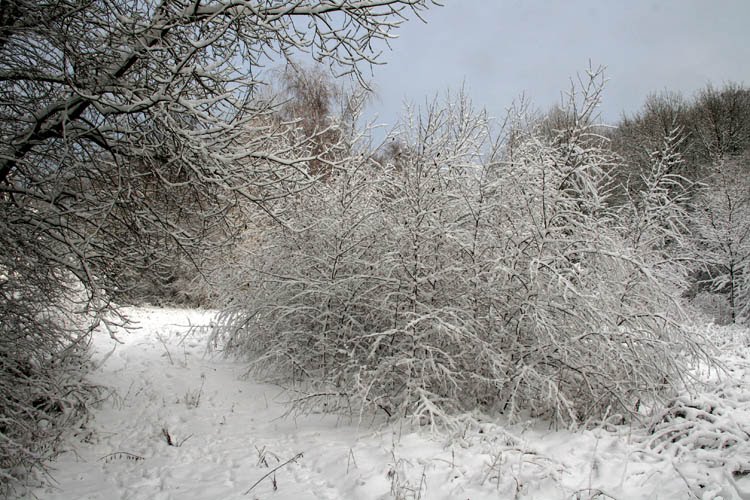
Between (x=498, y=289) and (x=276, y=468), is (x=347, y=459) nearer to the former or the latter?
(x=276, y=468)

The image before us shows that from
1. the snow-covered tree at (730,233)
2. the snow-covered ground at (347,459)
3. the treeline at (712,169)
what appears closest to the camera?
the snow-covered ground at (347,459)

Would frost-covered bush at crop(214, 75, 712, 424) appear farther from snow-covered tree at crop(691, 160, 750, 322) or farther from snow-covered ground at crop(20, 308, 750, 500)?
snow-covered tree at crop(691, 160, 750, 322)

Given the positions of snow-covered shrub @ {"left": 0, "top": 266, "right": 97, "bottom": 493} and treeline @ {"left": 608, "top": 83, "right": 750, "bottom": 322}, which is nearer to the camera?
snow-covered shrub @ {"left": 0, "top": 266, "right": 97, "bottom": 493}

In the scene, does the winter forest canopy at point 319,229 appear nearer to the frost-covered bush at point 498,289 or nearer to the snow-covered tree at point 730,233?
the frost-covered bush at point 498,289

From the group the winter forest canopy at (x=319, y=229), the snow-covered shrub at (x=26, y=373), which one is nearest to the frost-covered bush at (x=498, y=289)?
the winter forest canopy at (x=319, y=229)

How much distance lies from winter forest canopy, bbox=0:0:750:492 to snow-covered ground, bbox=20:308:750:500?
315 mm

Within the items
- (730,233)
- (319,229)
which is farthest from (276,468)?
(730,233)

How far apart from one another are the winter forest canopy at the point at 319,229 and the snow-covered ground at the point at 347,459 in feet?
1.03

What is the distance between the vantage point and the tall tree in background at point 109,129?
358 cm

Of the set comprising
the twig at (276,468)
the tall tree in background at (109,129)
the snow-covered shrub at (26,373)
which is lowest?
the twig at (276,468)

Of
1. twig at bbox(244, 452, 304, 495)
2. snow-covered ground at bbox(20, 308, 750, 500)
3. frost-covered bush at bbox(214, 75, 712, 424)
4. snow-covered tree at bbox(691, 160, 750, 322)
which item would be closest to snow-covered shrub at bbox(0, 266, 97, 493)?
snow-covered ground at bbox(20, 308, 750, 500)

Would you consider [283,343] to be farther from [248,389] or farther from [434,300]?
[434,300]

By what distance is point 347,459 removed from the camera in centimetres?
450

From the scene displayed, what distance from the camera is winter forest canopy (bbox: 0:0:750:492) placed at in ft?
12.4
